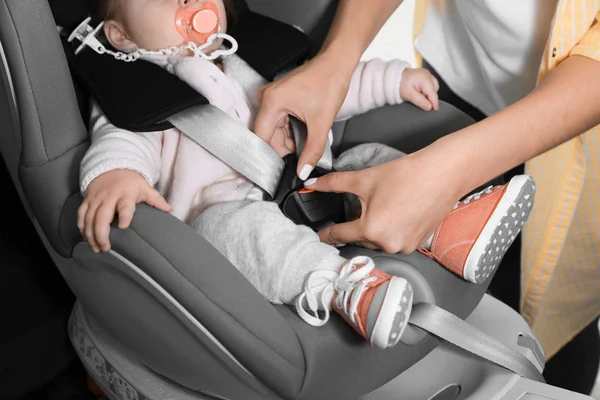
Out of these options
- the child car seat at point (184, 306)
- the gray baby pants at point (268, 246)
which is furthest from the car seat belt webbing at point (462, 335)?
the gray baby pants at point (268, 246)

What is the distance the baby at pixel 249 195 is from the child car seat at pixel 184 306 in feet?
0.11

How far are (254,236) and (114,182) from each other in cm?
17

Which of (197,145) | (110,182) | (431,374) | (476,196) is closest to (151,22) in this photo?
(197,145)

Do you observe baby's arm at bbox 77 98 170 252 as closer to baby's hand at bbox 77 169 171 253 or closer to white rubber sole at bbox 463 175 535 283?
baby's hand at bbox 77 169 171 253

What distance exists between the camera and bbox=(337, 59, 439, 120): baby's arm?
3.37 ft

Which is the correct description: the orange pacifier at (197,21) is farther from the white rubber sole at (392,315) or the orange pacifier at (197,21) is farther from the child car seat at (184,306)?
the white rubber sole at (392,315)

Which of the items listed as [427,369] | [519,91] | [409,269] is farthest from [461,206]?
[519,91]

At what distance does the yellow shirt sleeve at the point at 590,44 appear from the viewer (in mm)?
885

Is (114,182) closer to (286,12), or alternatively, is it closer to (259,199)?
(259,199)

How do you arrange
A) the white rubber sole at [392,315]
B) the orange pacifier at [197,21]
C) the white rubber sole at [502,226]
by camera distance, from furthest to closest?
1. the orange pacifier at [197,21]
2. the white rubber sole at [502,226]
3. the white rubber sole at [392,315]

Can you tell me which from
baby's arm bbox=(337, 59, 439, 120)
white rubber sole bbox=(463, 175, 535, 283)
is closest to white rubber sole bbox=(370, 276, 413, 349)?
white rubber sole bbox=(463, 175, 535, 283)

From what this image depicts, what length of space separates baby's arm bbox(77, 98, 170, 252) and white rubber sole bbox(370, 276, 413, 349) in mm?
270

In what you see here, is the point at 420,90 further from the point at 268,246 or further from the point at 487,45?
the point at 268,246

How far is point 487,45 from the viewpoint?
1107 millimetres
